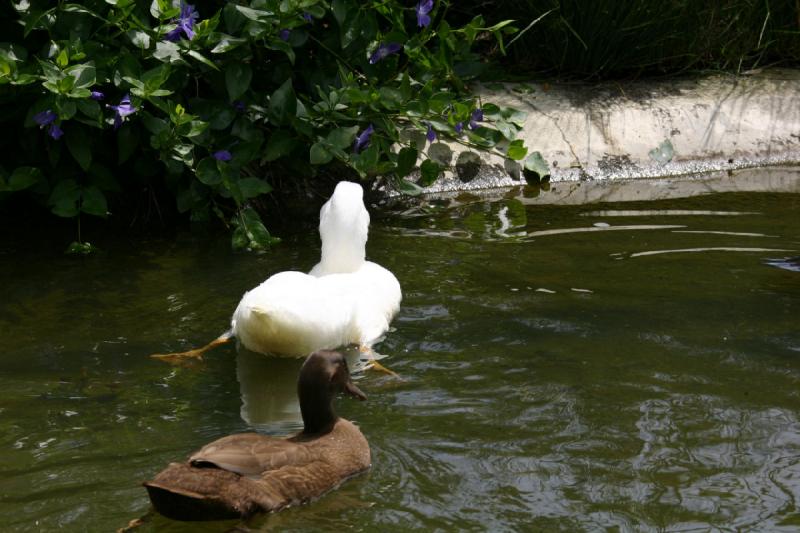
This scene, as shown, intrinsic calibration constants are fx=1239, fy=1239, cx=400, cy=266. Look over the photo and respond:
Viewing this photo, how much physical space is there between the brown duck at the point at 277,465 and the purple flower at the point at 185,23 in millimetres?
2495

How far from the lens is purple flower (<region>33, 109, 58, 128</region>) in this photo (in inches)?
243

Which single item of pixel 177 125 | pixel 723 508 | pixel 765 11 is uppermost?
pixel 765 11

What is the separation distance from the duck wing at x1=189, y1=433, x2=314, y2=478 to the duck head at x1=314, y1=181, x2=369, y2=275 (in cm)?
190

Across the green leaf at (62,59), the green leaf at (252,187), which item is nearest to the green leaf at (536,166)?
the green leaf at (252,187)

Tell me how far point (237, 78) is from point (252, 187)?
59 centimetres

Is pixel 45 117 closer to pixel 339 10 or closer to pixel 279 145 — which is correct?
pixel 279 145

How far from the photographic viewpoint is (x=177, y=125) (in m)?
6.38

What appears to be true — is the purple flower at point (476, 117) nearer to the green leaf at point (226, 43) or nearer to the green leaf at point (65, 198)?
the green leaf at point (226, 43)

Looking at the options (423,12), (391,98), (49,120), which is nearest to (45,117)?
(49,120)

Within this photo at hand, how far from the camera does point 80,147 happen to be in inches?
259

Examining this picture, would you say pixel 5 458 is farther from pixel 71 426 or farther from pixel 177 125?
pixel 177 125

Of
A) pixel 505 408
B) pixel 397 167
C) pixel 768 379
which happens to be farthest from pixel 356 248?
pixel 768 379

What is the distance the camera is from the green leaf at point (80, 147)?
6.53 meters

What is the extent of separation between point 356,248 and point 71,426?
6.30ft
